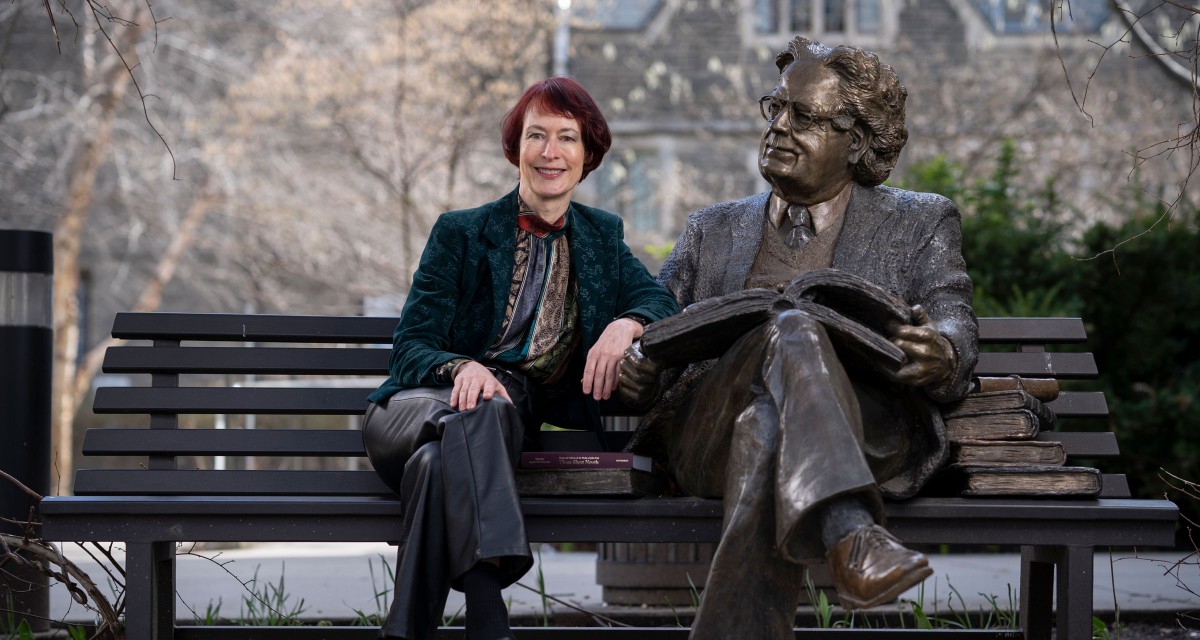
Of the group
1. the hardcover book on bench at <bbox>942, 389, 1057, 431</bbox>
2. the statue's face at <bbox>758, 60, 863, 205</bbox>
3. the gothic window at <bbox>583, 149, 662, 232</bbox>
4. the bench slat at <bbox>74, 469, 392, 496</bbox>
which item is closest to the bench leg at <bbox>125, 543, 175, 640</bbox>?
Result: the bench slat at <bbox>74, 469, 392, 496</bbox>

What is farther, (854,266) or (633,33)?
(633,33)

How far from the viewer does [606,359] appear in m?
3.88

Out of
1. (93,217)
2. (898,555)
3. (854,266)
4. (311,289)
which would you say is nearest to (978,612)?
(854,266)

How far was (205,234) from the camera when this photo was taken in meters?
16.9

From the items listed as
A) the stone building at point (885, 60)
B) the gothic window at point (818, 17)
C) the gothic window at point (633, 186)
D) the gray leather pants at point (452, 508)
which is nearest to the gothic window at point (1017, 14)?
the stone building at point (885, 60)

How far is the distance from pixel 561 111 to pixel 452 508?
4.34ft

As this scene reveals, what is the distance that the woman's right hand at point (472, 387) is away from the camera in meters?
3.64

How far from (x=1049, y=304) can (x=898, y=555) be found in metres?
5.32

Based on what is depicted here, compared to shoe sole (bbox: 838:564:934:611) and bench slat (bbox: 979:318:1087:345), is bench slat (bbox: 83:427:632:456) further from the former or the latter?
shoe sole (bbox: 838:564:934:611)

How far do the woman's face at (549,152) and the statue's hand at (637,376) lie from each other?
639 millimetres

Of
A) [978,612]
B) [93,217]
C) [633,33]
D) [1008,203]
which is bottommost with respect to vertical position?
[978,612]

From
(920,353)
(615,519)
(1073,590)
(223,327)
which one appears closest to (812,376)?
(920,353)

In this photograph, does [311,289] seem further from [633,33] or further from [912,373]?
[912,373]

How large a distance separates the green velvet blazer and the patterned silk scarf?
4 centimetres
